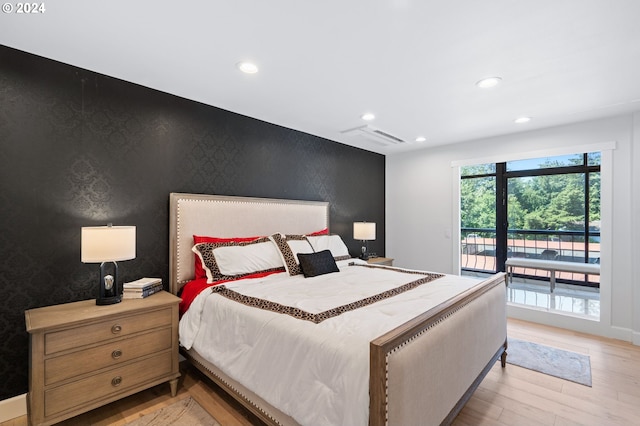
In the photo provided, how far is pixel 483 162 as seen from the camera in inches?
172

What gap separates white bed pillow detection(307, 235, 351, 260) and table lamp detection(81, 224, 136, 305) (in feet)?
6.26

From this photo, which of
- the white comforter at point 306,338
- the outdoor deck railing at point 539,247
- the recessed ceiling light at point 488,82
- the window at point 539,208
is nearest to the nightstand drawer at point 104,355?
the white comforter at point 306,338

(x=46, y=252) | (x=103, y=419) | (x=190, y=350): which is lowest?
(x=103, y=419)

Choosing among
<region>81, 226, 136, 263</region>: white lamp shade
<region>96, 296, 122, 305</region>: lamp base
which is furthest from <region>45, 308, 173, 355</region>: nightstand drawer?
<region>81, 226, 136, 263</region>: white lamp shade

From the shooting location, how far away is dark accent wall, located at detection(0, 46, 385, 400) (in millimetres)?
2062

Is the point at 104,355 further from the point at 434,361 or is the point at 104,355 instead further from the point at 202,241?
the point at 434,361

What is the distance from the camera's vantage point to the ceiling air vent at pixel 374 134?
391 centimetres

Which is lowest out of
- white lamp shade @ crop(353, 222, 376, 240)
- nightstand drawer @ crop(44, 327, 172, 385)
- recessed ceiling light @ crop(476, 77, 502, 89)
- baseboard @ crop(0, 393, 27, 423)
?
baseboard @ crop(0, 393, 27, 423)

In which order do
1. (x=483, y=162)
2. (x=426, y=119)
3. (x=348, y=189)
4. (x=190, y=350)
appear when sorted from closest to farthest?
(x=190, y=350), (x=426, y=119), (x=483, y=162), (x=348, y=189)

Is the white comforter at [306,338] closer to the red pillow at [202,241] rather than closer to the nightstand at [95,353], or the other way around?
the nightstand at [95,353]

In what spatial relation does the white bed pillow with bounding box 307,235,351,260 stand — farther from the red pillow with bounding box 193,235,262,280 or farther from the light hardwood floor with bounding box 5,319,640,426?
the light hardwood floor with bounding box 5,319,640,426

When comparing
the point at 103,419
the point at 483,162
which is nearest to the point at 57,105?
the point at 103,419

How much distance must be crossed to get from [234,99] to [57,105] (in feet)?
4.41

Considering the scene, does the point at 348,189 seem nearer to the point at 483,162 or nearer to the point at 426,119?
the point at 426,119
